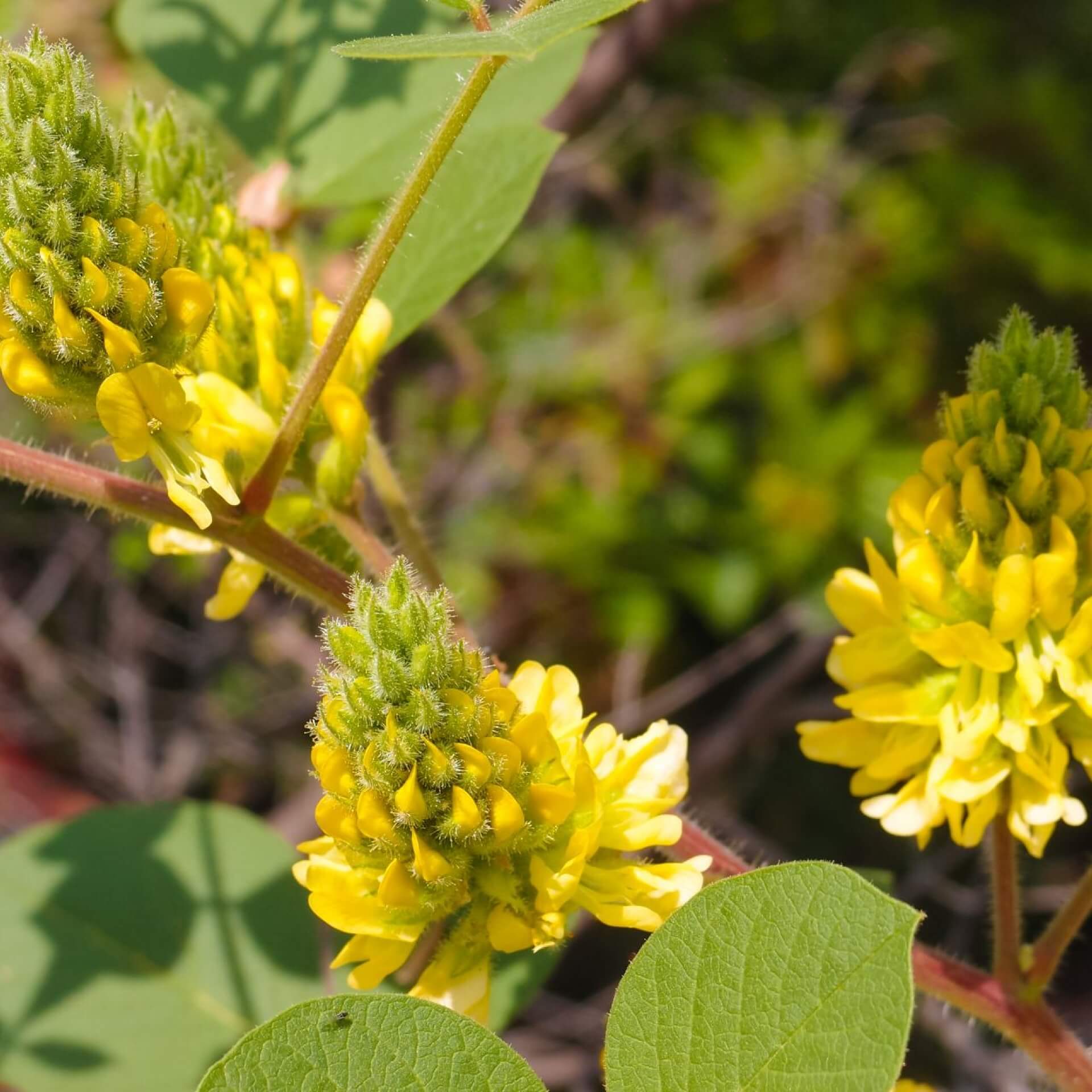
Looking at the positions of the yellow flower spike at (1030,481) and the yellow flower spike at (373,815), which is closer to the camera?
the yellow flower spike at (373,815)

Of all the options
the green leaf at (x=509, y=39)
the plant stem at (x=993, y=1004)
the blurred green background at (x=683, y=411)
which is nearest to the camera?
the green leaf at (x=509, y=39)

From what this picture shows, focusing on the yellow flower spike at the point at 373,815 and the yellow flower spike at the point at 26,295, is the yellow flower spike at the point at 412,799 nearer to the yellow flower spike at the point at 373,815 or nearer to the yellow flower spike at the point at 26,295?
the yellow flower spike at the point at 373,815

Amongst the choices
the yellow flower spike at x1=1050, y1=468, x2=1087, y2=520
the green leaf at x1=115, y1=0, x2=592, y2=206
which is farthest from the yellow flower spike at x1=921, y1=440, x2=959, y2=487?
the green leaf at x1=115, y1=0, x2=592, y2=206

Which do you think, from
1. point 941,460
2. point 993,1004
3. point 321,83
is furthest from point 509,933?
point 321,83

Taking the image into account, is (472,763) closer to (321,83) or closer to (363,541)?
(363,541)

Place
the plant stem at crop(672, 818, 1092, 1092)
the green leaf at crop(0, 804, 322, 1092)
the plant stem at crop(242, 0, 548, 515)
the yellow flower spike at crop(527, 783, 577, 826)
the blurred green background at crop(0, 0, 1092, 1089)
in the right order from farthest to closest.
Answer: the blurred green background at crop(0, 0, 1092, 1089), the green leaf at crop(0, 804, 322, 1092), the plant stem at crop(672, 818, 1092, 1092), the yellow flower spike at crop(527, 783, 577, 826), the plant stem at crop(242, 0, 548, 515)

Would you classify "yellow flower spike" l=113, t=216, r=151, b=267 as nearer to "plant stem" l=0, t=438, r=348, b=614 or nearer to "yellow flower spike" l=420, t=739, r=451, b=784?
"plant stem" l=0, t=438, r=348, b=614

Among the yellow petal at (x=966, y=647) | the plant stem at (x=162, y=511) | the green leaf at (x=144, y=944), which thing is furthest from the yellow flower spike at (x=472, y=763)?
the green leaf at (x=144, y=944)
